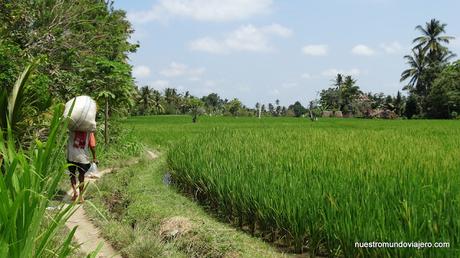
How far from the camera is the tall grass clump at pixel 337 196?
3.22 m

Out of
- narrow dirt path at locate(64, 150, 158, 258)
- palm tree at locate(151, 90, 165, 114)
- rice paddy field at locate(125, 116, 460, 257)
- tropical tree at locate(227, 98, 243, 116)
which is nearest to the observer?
rice paddy field at locate(125, 116, 460, 257)

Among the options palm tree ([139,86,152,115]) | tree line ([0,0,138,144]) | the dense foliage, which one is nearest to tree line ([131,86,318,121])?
palm tree ([139,86,152,115])

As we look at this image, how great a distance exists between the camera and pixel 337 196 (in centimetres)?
404

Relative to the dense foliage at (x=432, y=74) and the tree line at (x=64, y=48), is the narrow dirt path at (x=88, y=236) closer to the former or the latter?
the tree line at (x=64, y=48)

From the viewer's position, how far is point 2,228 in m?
1.86

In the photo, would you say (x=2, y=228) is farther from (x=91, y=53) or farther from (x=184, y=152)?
(x=91, y=53)

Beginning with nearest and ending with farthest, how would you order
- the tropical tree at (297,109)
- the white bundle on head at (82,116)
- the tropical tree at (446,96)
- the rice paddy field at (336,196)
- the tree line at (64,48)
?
the rice paddy field at (336,196), the white bundle on head at (82,116), the tree line at (64,48), the tropical tree at (446,96), the tropical tree at (297,109)

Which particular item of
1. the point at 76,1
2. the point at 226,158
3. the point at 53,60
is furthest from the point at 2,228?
the point at 76,1

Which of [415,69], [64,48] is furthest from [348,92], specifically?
[64,48]

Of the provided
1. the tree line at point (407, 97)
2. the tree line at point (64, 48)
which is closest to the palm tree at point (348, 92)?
the tree line at point (407, 97)

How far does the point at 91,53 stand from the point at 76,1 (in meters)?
1.13

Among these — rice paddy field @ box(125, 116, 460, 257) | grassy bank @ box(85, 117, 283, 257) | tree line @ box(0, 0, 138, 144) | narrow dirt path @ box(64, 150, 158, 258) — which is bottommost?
narrow dirt path @ box(64, 150, 158, 258)

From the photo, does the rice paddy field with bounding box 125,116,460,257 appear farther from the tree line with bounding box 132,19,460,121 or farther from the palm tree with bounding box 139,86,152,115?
the palm tree with bounding box 139,86,152,115

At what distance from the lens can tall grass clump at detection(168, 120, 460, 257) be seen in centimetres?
322
